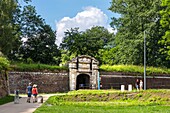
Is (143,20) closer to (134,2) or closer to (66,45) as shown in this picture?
(134,2)

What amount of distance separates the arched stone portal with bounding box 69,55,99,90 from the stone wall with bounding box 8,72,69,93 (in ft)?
3.13

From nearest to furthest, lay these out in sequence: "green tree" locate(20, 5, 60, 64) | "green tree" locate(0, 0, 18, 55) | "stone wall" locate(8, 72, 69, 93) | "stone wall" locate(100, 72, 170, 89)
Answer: "green tree" locate(0, 0, 18, 55) < "stone wall" locate(8, 72, 69, 93) < "stone wall" locate(100, 72, 170, 89) < "green tree" locate(20, 5, 60, 64)

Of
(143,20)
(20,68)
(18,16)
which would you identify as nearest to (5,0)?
(20,68)

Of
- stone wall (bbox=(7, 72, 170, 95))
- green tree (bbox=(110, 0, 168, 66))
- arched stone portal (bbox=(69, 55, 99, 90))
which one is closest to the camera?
stone wall (bbox=(7, 72, 170, 95))

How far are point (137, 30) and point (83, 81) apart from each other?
15.7m

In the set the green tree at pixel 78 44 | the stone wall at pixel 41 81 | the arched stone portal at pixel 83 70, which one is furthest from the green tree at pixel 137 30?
the stone wall at pixel 41 81

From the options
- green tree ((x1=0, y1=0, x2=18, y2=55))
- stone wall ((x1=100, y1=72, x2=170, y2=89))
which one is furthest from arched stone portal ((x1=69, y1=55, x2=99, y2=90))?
green tree ((x1=0, y1=0, x2=18, y2=55))

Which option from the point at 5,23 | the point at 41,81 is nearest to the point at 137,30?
the point at 41,81

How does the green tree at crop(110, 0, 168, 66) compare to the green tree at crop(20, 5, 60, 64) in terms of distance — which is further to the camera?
the green tree at crop(20, 5, 60, 64)

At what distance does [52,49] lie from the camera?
202 ft

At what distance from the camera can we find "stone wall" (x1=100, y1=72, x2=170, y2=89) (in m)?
44.8

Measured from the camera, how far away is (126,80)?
46.7 metres

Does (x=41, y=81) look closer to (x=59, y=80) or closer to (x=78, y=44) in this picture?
(x=59, y=80)

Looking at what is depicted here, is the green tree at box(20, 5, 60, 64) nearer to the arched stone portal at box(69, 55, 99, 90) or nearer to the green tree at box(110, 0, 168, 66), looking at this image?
the green tree at box(110, 0, 168, 66)
